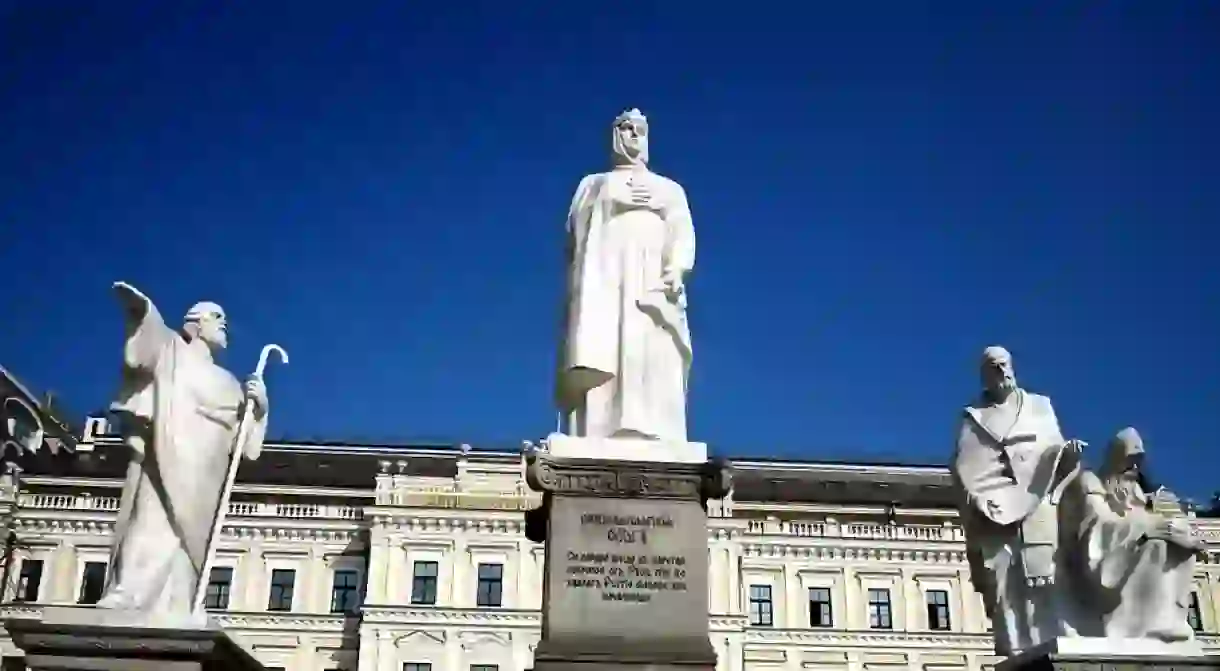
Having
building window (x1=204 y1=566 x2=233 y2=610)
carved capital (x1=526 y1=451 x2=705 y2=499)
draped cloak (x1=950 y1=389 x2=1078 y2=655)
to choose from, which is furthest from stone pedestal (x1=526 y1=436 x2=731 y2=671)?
building window (x1=204 y1=566 x2=233 y2=610)

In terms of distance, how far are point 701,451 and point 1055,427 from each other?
3.25 metres

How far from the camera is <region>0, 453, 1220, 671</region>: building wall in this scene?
2035 inches

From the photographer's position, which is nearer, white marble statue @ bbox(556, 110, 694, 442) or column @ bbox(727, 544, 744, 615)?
white marble statue @ bbox(556, 110, 694, 442)

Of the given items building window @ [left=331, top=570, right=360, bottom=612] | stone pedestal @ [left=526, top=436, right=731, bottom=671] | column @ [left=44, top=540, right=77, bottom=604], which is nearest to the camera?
stone pedestal @ [left=526, top=436, right=731, bottom=671]

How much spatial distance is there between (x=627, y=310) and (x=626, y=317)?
0.24 ft

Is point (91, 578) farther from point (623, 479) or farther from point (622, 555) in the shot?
point (622, 555)

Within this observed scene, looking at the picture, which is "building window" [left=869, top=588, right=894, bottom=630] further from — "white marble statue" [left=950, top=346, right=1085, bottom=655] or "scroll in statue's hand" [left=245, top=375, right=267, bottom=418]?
"scroll in statue's hand" [left=245, top=375, right=267, bottom=418]

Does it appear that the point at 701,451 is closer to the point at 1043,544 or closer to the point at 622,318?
the point at 622,318

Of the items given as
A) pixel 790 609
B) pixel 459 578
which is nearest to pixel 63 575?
pixel 459 578

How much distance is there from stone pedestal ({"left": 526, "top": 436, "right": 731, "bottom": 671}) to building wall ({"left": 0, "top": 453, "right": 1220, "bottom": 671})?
44187 millimetres

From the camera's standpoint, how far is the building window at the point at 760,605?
179 feet

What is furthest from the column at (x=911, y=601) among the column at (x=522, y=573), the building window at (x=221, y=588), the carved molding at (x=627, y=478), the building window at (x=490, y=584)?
the carved molding at (x=627, y=478)

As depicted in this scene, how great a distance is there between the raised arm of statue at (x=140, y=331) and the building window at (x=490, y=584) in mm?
44800

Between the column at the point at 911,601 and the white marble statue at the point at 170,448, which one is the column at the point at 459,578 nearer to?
the column at the point at 911,601
